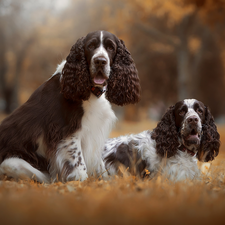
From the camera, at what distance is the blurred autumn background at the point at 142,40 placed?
9.95 m

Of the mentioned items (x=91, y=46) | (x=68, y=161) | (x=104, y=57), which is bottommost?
(x=68, y=161)

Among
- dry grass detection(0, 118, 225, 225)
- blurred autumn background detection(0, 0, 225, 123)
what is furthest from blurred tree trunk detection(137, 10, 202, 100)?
dry grass detection(0, 118, 225, 225)

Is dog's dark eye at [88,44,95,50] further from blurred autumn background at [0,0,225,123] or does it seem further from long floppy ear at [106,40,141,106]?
blurred autumn background at [0,0,225,123]

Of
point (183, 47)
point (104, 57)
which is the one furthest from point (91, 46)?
point (183, 47)

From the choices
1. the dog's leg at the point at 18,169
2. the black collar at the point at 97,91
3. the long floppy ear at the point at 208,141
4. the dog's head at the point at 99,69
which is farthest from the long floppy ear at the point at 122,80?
the dog's leg at the point at 18,169

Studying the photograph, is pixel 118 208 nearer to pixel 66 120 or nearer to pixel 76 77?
pixel 66 120

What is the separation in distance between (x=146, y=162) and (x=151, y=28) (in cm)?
792

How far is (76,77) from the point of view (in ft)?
11.4

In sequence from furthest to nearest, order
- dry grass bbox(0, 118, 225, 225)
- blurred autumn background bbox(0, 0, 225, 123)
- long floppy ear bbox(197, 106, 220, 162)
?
1. blurred autumn background bbox(0, 0, 225, 123)
2. long floppy ear bbox(197, 106, 220, 162)
3. dry grass bbox(0, 118, 225, 225)

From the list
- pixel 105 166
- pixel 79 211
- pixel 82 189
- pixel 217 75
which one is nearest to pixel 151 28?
pixel 217 75

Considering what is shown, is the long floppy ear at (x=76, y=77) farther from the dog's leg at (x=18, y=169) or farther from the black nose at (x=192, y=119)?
the black nose at (x=192, y=119)

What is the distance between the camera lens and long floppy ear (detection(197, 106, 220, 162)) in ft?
12.8

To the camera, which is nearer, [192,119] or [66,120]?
[66,120]

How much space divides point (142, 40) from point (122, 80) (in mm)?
8917
